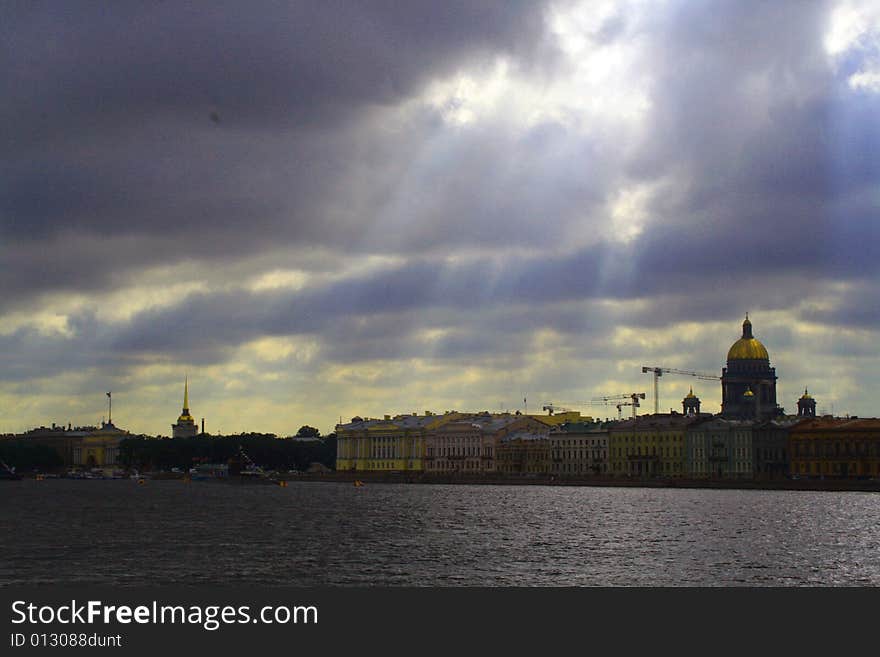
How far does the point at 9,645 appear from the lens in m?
18.8

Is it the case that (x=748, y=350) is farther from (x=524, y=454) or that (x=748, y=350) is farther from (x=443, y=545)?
(x=443, y=545)

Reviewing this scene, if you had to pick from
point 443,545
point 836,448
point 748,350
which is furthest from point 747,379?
point 443,545

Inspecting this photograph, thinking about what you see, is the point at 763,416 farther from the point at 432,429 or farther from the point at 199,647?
the point at 199,647

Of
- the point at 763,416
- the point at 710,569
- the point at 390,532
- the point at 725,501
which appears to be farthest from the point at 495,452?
the point at 710,569

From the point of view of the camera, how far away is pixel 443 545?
41688mm

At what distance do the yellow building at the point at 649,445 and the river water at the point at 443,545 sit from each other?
53749 millimetres

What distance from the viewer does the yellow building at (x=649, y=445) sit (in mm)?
122875

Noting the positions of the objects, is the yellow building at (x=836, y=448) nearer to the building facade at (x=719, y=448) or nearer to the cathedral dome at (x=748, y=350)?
the building facade at (x=719, y=448)

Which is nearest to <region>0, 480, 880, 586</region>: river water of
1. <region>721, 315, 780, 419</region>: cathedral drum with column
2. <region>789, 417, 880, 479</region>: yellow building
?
<region>789, 417, 880, 479</region>: yellow building

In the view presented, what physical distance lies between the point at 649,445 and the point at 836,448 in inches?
801

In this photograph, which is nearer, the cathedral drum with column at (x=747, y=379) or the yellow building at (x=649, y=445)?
the yellow building at (x=649, y=445)

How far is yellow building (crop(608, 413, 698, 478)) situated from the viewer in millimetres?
122875

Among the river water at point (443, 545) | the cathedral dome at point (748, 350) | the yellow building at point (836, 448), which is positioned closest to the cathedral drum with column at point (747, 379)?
the cathedral dome at point (748, 350)

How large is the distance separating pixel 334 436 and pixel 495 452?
3934cm
